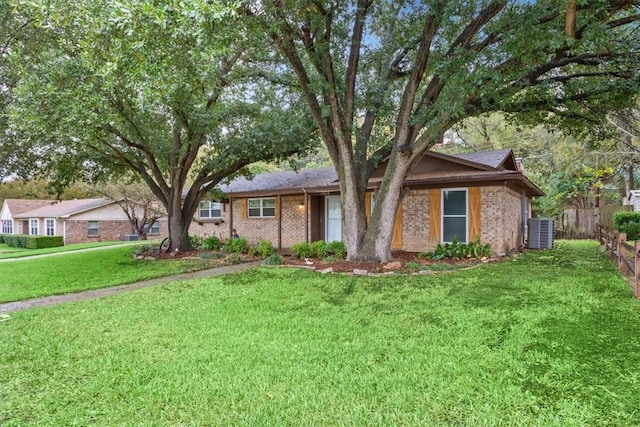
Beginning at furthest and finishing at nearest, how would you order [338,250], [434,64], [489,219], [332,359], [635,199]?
[635,199]
[489,219]
[338,250]
[434,64]
[332,359]

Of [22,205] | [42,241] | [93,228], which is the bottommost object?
[42,241]

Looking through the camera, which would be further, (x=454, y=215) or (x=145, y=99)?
(x=454, y=215)

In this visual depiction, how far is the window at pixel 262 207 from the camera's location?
53.9 ft

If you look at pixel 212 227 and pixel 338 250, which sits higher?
pixel 212 227

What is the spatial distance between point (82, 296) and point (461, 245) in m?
9.44

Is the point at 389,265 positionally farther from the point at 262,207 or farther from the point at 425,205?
the point at 262,207

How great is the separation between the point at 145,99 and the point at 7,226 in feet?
131

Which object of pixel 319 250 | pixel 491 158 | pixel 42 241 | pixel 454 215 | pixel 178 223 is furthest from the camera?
pixel 42 241

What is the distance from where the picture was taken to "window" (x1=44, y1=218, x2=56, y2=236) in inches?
1161

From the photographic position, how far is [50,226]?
97.9 feet

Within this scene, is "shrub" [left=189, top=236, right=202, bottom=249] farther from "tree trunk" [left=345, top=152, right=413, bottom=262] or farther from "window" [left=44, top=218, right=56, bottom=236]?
"window" [left=44, top=218, right=56, bottom=236]

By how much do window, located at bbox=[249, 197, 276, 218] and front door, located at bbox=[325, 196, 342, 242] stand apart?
2.51 meters

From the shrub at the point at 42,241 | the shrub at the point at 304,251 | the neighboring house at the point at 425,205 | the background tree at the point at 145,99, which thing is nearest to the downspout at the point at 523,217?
the neighboring house at the point at 425,205

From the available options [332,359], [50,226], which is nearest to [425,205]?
[332,359]
